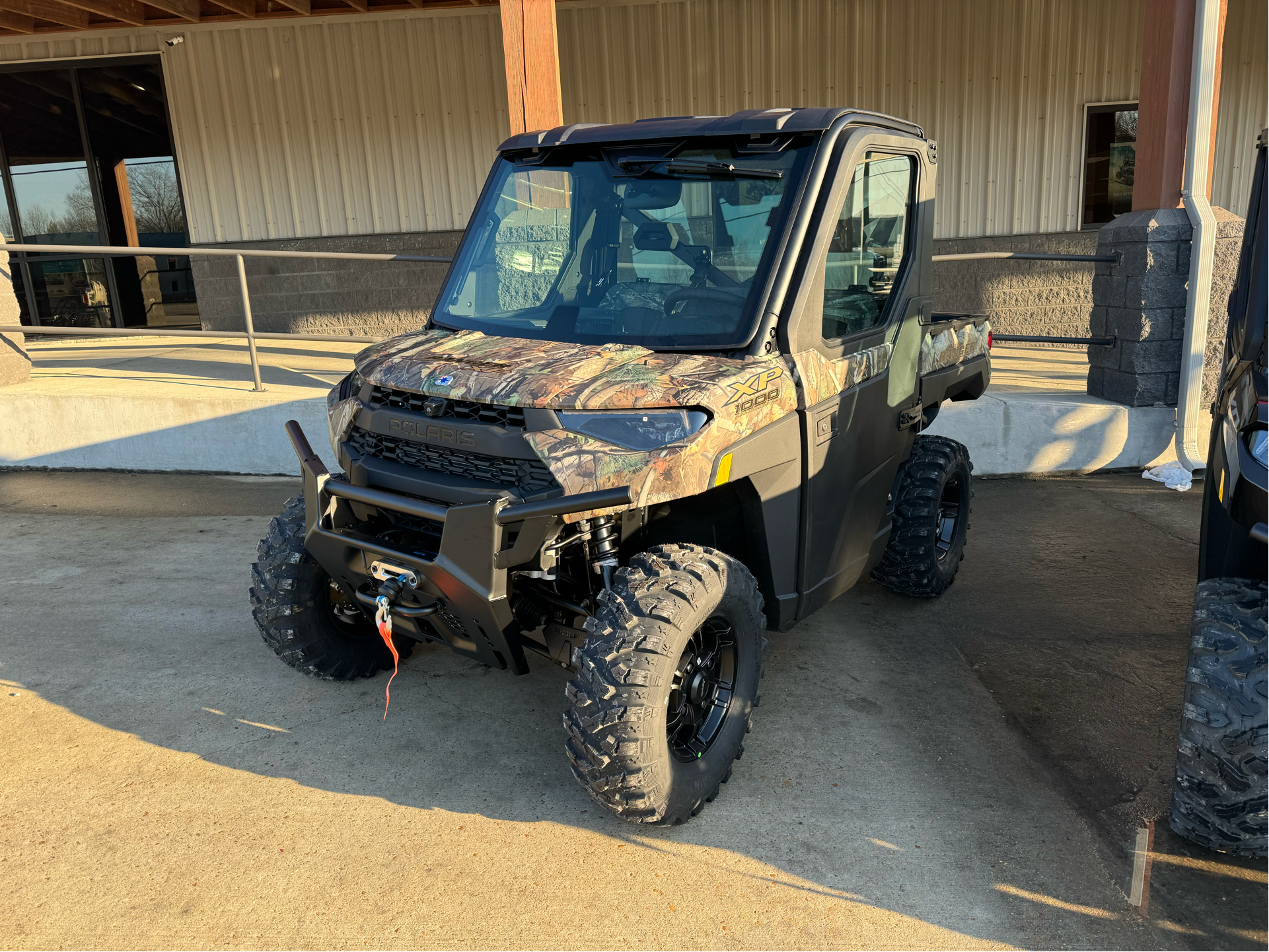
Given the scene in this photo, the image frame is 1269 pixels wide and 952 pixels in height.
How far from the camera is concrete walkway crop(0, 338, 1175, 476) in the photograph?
23.8 feet

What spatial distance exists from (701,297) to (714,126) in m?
0.64

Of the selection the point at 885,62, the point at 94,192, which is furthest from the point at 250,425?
the point at 885,62

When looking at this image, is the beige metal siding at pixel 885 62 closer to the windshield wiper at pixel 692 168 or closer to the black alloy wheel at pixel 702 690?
the windshield wiper at pixel 692 168

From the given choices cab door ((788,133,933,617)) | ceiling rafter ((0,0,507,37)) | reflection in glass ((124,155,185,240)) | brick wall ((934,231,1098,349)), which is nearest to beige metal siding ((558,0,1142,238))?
brick wall ((934,231,1098,349))

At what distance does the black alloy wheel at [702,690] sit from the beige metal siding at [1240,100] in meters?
11.0

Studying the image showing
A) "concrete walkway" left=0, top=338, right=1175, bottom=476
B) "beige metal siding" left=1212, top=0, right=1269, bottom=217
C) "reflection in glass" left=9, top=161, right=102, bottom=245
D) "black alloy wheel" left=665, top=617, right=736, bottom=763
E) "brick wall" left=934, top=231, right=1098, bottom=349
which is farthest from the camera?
"reflection in glass" left=9, top=161, right=102, bottom=245

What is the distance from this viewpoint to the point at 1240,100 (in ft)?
37.8

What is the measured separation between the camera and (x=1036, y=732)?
375 centimetres

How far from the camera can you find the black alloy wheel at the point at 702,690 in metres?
3.29

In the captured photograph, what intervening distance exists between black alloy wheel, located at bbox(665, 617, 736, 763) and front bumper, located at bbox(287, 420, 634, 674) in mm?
543

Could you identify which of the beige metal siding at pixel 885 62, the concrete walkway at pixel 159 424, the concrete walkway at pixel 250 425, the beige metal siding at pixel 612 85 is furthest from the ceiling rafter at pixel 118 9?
the beige metal siding at pixel 885 62

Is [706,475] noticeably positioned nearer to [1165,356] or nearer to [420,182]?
[1165,356]

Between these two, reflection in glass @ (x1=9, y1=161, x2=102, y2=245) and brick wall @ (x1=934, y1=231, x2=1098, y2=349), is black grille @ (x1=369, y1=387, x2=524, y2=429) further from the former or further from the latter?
reflection in glass @ (x1=9, y1=161, x2=102, y2=245)

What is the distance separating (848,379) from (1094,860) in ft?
5.91
